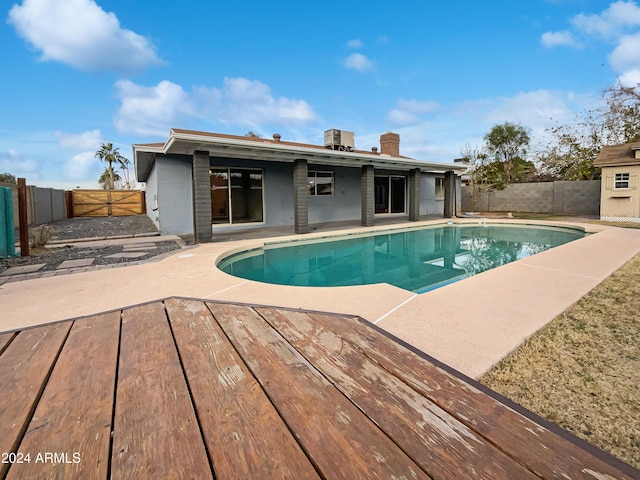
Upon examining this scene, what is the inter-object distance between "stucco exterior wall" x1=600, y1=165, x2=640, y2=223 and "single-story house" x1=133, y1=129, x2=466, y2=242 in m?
5.45

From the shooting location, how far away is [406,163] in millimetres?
12422

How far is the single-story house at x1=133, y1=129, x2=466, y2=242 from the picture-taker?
8.27 meters

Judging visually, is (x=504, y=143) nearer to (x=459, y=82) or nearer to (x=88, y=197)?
(x=459, y=82)

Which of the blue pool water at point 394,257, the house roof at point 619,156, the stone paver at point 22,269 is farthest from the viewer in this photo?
the house roof at point 619,156

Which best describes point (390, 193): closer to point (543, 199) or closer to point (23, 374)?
point (543, 199)

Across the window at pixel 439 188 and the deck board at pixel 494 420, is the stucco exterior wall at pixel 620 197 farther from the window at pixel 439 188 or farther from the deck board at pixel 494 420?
the deck board at pixel 494 420

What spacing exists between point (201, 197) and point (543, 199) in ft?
57.4

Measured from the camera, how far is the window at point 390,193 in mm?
15484

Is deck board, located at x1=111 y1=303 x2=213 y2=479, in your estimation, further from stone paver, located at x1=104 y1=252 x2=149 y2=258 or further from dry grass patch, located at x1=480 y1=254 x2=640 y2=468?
stone paver, located at x1=104 y1=252 x2=149 y2=258

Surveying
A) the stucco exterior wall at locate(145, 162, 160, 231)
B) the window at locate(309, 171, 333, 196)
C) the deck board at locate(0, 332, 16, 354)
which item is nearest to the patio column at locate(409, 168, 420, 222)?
the window at locate(309, 171, 333, 196)

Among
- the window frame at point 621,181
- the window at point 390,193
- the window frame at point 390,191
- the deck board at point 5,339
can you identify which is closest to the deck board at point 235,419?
the deck board at point 5,339

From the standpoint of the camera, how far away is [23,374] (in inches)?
67.0

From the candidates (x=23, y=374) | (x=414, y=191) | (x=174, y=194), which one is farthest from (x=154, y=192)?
(x=23, y=374)

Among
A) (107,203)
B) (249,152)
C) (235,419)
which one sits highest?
(249,152)
